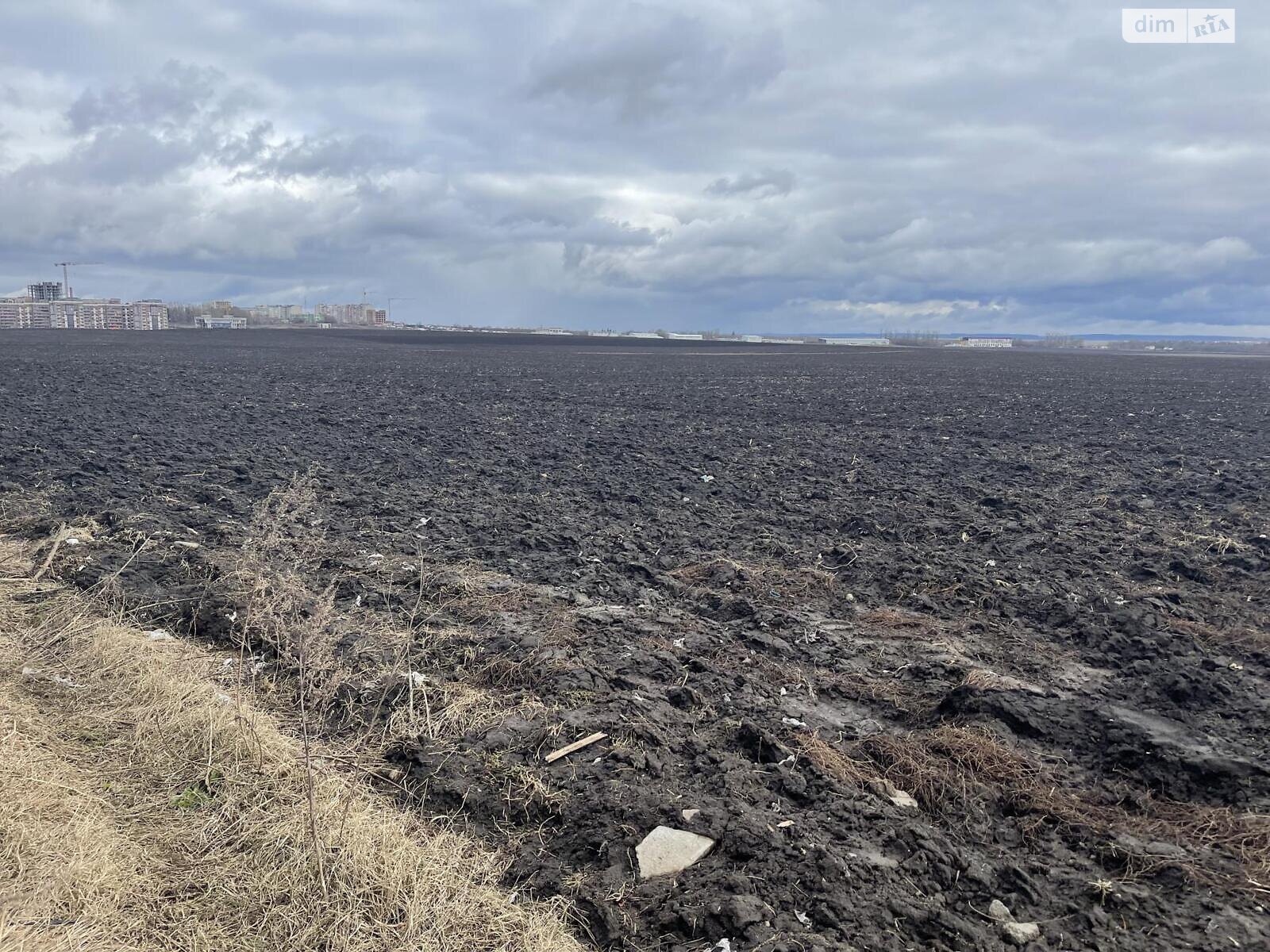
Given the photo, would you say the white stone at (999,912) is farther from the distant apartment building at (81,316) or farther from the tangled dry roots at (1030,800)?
the distant apartment building at (81,316)

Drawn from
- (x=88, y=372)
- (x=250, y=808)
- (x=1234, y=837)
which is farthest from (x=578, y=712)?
(x=88, y=372)

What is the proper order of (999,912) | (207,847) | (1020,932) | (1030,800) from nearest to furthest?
1. (1020,932)
2. (999,912)
3. (207,847)
4. (1030,800)

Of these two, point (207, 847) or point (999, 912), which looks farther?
point (207, 847)

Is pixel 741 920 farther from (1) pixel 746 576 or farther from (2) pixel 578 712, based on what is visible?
(1) pixel 746 576

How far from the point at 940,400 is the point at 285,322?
186690 mm

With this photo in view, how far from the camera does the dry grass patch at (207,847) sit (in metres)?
3.49

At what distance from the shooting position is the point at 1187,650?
22.1 ft

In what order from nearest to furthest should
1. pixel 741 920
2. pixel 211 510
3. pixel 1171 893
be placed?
pixel 741 920 < pixel 1171 893 < pixel 211 510

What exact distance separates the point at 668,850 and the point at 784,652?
2950mm

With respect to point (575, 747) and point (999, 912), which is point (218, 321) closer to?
point (575, 747)

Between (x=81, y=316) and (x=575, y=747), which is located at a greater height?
(x=81, y=316)

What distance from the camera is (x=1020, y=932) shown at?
3674 millimetres

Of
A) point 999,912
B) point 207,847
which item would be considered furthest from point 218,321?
point 999,912

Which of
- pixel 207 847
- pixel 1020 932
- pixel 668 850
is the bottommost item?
pixel 1020 932
